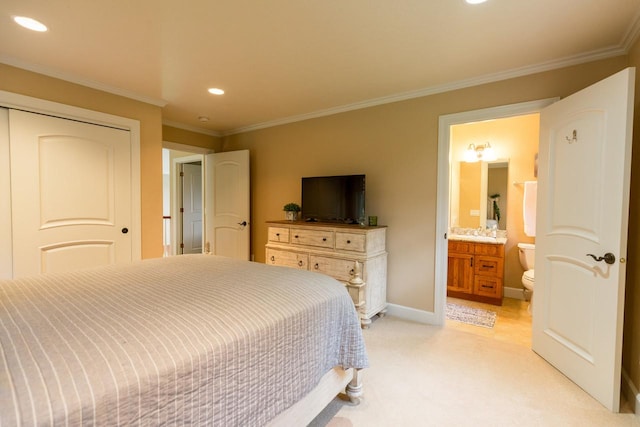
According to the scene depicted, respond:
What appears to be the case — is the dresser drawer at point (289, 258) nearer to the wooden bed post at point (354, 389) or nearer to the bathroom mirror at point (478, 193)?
the wooden bed post at point (354, 389)

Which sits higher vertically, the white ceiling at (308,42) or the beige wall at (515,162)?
the white ceiling at (308,42)

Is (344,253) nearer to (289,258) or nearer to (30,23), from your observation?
(289,258)

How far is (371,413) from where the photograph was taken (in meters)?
1.71

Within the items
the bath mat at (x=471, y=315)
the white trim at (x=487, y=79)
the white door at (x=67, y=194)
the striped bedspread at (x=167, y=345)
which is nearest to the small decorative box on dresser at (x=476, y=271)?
the bath mat at (x=471, y=315)

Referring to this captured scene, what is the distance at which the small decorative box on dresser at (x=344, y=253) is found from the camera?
2.85 meters

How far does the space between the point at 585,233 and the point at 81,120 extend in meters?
4.26

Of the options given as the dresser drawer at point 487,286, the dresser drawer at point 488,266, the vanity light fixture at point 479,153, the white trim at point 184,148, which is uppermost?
the white trim at point 184,148

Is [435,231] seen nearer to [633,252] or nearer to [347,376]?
[633,252]

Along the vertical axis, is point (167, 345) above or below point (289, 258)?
above

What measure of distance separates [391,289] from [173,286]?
7.80 ft

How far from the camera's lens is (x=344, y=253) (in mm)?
2965

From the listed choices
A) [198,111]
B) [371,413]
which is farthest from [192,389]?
[198,111]

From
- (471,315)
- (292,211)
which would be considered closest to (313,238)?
(292,211)

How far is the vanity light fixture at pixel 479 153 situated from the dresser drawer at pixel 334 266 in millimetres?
2542
